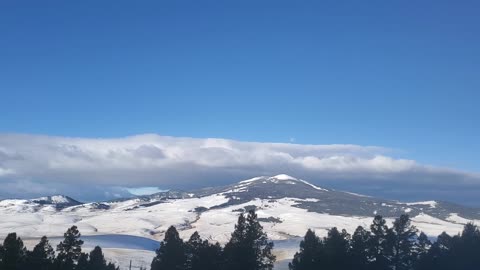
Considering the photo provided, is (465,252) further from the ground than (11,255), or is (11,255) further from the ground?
(11,255)

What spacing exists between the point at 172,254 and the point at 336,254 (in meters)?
20.3

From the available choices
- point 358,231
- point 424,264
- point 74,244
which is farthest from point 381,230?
point 74,244

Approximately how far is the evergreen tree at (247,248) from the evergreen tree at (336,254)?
279 inches

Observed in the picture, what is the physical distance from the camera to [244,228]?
71.5 meters

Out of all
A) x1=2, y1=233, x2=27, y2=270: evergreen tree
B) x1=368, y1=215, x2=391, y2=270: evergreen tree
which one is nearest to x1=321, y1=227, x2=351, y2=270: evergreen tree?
x1=368, y1=215, x2=391, y2=270: evergreen tree

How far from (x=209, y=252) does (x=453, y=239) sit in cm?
4374

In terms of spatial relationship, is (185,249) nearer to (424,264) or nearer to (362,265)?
(362,265)

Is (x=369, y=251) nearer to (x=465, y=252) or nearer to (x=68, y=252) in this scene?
(x=465, y=252)

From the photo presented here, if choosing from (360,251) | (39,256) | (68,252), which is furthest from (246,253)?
(39,256)

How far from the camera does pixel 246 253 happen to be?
70438 mm

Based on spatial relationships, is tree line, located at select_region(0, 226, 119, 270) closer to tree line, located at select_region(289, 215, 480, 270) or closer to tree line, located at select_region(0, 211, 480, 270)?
tree line, located at select_region(0, 211, 480, 270)

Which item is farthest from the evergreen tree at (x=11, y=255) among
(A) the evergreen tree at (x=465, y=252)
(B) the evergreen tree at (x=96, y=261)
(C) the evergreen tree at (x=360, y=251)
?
(A) the evergreen tree at (x=465, y=252)

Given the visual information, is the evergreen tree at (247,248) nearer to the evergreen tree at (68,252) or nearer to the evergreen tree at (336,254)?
the evergreen tree at (336,254)

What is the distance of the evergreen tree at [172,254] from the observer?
7394cm
